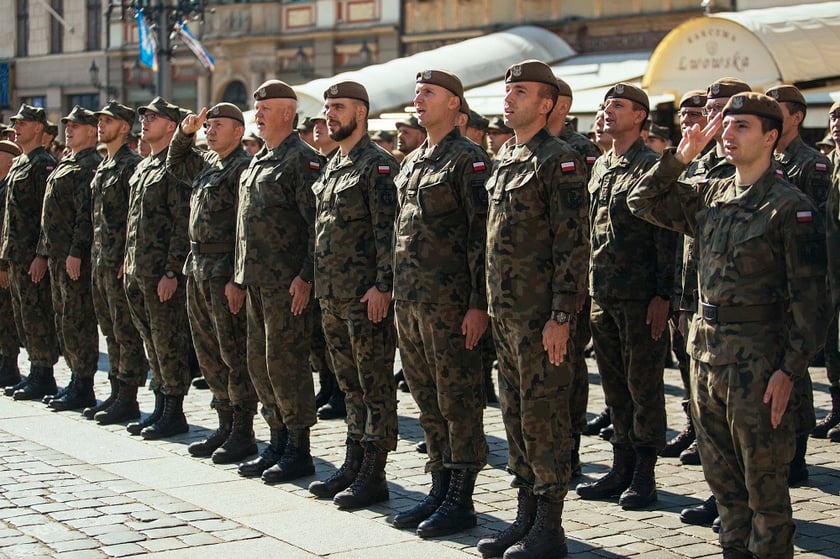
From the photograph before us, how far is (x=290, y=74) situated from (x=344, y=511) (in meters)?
23.3

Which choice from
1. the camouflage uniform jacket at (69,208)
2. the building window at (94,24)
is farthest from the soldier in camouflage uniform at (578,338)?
the building window at (94,24)

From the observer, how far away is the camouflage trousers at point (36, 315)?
11.3m

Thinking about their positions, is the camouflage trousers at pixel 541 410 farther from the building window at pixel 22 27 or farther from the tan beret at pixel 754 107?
the building window at pixel 22 27

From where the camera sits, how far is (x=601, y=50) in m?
24.3

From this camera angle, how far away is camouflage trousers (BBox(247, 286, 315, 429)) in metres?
7.98

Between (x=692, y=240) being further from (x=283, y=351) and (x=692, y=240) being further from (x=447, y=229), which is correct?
(x=283, y=351)

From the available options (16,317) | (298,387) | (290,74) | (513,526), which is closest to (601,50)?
(290,74)

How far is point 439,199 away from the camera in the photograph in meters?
6.79

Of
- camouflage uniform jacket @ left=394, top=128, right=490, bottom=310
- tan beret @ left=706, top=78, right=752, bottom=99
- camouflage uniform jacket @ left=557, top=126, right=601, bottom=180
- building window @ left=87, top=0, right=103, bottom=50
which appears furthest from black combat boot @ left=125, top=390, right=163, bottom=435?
building window @ left=87, top=0, right=103, bottom=50

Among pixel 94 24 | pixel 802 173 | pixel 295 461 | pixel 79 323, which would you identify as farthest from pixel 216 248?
pixel 94 24

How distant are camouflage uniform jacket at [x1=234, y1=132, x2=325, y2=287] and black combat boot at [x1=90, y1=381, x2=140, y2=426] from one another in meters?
2.31

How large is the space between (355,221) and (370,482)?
56.8 inches

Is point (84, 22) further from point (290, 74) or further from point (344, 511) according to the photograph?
point (344, 511)

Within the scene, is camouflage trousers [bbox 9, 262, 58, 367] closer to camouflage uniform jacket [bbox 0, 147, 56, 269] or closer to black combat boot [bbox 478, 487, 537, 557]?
camouflage uniform jacket [bbox 0, 147, 56, 269]
